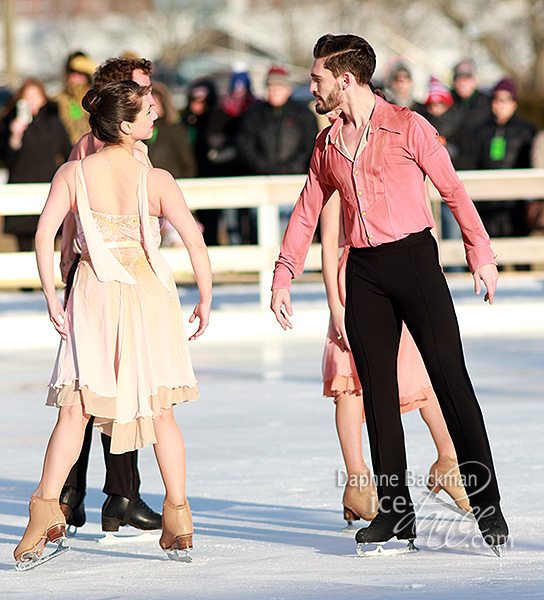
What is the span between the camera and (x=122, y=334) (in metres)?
3.95

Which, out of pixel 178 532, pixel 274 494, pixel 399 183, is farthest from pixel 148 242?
pixel 274 494

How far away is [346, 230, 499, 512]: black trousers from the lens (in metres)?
3.95

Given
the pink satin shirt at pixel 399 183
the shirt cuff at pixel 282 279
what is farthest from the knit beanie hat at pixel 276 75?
the pink satin shirt at pixel 399 183

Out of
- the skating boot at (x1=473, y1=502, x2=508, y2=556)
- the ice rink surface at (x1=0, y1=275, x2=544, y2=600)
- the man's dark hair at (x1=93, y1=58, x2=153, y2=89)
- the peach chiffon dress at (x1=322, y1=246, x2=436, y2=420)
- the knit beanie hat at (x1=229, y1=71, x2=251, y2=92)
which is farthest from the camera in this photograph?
the knit beanie hat at (x1=229, y1=71, x2=251, y2=92)

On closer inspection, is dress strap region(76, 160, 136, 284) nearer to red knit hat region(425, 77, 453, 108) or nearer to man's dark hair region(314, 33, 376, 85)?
man's dark hair region(314, 33, 376, 85)

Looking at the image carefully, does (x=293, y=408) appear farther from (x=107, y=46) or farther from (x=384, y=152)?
(x=107, y=46)

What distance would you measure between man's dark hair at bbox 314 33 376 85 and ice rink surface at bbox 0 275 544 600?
4.76 feet

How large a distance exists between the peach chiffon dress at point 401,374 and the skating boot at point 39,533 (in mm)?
1061

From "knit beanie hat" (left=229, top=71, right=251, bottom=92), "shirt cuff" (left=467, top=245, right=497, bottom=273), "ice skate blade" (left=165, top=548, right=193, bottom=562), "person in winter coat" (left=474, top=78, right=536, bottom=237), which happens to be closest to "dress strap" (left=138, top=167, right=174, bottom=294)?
"ice skate blade" (left=165, top=548, right=193, bottom=562)

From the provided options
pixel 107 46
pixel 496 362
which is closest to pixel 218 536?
pixel 496 362

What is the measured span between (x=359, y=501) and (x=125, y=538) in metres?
0.78

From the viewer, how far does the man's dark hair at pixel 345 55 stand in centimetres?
396

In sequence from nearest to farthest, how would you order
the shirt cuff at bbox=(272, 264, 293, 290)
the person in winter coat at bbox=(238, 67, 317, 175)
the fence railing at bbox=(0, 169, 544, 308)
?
1. the shirt cuff at bbox=(272, 264, 293, 290)
2. the fence railing at bbox=(0, 169, 544, 308)
3. the person in winter coat at bbox=(238, 67, 317, 175)

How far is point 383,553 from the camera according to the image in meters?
4.01
